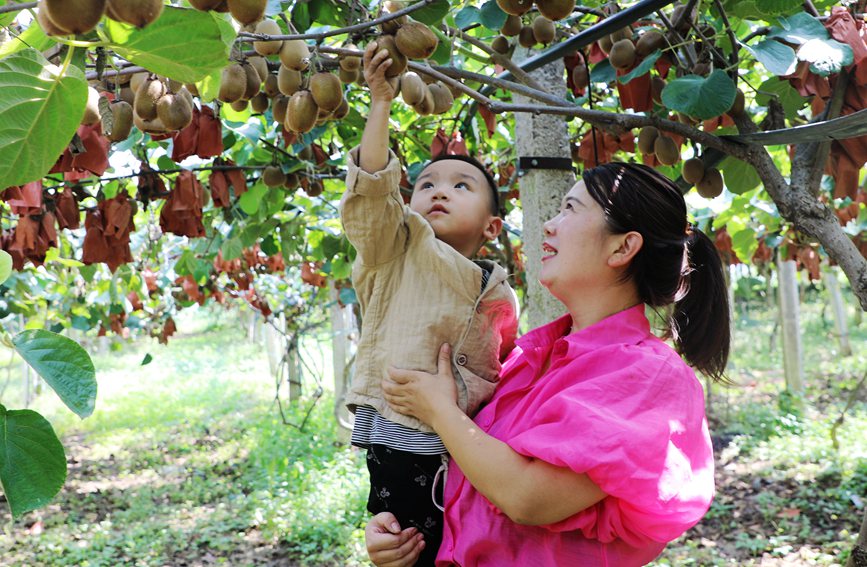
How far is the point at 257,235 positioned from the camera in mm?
3637

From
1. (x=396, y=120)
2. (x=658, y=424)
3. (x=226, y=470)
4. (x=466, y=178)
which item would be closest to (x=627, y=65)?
(x=466, y=178)

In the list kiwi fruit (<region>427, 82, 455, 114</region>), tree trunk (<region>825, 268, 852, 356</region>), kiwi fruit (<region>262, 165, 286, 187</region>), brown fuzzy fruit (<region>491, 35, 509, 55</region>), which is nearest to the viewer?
kiwi fruit (<region>427, 82, 455, 114</region>)

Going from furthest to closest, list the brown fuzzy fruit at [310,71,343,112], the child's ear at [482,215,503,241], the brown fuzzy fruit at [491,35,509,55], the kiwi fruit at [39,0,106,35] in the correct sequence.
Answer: the brown fuzzy fruit at [491,35,509,55]
the child's ear at [482,215,503,241]
the brown fuzzy fruit at [310,71,343,112]
the kiwi fruit at [39,0,106,35]

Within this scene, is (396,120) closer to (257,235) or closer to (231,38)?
(257,235)

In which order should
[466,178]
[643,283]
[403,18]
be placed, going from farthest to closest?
[466,178] < [643,283] < [403,18]

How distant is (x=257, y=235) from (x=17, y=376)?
1752 centimetres

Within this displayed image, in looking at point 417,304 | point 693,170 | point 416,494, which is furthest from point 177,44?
point 693,170

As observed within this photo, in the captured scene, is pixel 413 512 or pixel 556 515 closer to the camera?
pixel 556 515

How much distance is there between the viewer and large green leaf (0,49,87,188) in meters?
0.70

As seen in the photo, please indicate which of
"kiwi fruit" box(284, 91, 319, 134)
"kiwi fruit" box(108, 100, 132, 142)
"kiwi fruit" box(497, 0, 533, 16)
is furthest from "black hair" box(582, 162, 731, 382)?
"kiwi fruit" box(108, 100, 132, 142)

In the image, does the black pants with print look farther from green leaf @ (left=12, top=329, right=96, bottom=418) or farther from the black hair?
green leaf @ (left=12, top=329, right=96, bottom=418)

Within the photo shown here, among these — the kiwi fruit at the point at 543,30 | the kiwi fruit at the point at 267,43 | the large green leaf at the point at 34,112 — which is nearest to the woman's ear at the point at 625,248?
the kiwi fruit at the point at 543,30

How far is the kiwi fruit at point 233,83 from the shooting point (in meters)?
1.13

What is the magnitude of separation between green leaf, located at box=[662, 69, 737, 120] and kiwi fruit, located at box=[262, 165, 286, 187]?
1.50 metres
